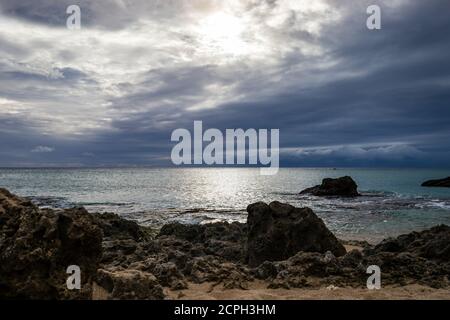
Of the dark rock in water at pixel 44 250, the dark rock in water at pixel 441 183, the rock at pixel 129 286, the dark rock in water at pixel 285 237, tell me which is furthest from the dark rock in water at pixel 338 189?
the dark rock in water at pixel 44 250

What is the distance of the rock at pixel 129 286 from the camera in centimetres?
859

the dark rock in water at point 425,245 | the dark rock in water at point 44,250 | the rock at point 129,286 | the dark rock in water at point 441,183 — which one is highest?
the dark rock in water at point 44,250

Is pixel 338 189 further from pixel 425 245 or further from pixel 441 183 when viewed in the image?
pixel 425 245

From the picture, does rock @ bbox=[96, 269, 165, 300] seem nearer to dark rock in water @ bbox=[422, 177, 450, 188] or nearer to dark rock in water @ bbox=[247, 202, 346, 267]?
dark rock in water @ bbox=[247, 202, 346, 267]

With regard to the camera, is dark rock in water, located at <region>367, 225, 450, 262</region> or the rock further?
dark rock in water, located at <region>367, 225, 450, 262</region>

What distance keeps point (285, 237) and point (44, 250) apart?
1077 cm

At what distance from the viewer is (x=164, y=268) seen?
11.2m

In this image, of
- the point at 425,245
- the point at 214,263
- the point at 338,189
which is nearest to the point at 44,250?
the point at 214,263

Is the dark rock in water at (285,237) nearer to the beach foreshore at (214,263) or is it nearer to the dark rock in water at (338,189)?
the beach foreshore at (214,263)

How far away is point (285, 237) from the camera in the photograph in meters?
16.6

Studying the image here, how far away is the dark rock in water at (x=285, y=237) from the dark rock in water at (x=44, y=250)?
9021mm

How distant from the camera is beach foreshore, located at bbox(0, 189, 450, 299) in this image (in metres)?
8.12

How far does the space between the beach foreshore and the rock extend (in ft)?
0.07

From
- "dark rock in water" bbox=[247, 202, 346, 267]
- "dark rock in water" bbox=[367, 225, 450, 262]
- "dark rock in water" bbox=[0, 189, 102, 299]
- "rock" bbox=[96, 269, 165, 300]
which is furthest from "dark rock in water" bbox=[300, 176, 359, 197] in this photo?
"dark rock in water" bbox=[0, 189, 102, 299]
